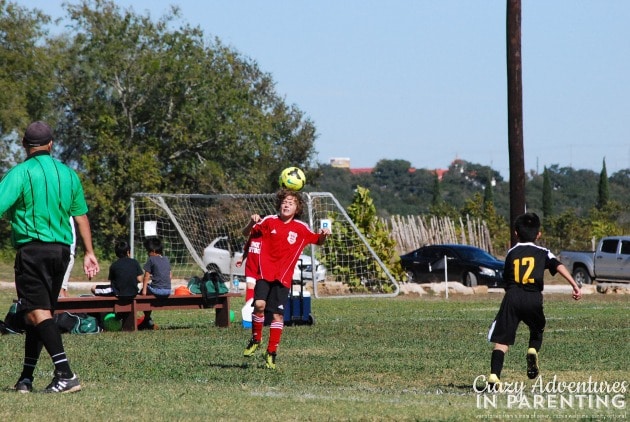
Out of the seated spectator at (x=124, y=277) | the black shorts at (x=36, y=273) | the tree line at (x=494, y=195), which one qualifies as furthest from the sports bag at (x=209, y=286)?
the tree line at (x=494, y=195)

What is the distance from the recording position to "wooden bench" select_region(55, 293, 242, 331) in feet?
51.9

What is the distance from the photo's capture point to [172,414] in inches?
291

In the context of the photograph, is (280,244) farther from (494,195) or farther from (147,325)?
(494,195)

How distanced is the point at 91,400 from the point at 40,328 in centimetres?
79

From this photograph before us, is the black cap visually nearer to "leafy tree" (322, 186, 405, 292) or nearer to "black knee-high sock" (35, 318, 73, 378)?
"black knee-high sock" (35, 318, 73, 378)

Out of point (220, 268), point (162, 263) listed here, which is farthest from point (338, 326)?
point (220, 268)

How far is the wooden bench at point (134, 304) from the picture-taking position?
51.9ft

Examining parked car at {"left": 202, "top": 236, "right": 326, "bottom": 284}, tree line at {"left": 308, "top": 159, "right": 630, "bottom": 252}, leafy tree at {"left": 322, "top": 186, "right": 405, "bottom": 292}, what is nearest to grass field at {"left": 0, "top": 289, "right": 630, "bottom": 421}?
leafy tree at {"left": 322, "top": 186, "right": 405, "bottom": 292}

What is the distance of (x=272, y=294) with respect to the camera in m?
11.2

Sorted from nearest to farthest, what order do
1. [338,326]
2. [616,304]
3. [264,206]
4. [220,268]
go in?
[338,326], [616,304], [264,206], [220,268]

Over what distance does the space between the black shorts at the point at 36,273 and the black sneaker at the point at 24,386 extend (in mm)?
603

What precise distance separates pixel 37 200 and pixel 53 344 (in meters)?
1.08

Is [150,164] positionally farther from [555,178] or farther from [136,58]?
[555,178]

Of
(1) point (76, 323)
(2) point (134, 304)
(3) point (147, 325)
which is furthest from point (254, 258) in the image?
(3) point (147, 325)
